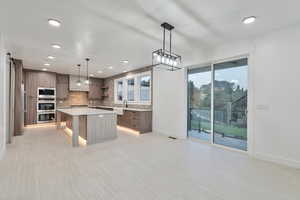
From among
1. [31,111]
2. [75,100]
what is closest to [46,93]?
[31,111]

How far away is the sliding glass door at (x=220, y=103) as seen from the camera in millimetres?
3568

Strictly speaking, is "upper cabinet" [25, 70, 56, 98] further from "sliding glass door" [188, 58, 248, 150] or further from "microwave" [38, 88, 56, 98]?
"sliding glass door" [188, 58, 248, 150]

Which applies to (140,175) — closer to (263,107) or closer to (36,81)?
(263,107)

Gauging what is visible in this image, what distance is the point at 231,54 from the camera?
352 cm

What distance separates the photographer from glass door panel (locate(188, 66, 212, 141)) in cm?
423

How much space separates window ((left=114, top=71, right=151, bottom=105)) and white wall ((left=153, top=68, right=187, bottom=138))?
20.8 inches

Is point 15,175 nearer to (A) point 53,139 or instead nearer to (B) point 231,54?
(A) point 53,139

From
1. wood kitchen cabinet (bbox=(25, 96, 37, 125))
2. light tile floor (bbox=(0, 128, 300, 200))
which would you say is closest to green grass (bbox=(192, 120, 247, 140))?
light tile floor (bbox=(0, 128, 300, 200))

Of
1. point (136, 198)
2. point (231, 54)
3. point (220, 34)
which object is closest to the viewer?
point (136, 198)

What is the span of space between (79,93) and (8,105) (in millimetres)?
4431

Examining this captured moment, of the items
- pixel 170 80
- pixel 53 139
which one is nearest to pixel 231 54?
pixel 170 80

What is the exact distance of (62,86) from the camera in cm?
761

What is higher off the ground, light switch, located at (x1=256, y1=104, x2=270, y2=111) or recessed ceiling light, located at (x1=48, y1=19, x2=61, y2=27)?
recessed ceiling light, located at (x1=48, y1=19, x2=61, y2=27)

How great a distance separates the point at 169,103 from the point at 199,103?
1045mm
